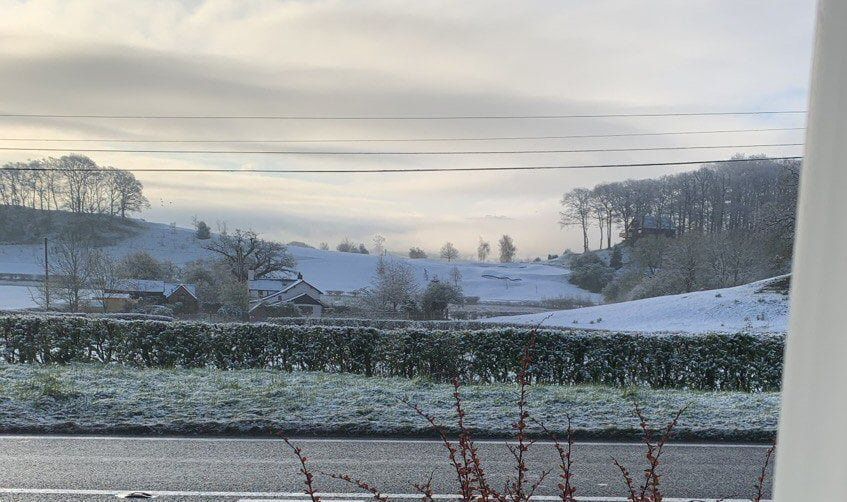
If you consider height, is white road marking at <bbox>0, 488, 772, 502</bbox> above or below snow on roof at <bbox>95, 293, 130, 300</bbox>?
above

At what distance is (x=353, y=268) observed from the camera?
57.0m

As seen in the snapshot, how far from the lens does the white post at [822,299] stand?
2.05 feet

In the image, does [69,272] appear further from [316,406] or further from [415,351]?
[316,406]

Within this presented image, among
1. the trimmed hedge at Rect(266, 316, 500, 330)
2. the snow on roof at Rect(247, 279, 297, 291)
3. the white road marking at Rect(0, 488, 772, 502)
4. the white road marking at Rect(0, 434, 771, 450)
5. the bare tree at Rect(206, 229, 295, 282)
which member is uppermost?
the bare tree at Rect(206, 229, 295, 282)

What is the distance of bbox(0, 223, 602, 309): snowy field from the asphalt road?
34692mm

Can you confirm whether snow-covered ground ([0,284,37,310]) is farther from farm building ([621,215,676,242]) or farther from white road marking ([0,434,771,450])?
farm building ([621,215,676,242])

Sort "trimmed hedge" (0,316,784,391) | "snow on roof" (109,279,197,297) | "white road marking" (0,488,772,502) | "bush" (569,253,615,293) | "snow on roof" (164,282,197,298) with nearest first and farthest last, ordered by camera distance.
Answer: "white road marking" (0,488,772,502) → "trimmed hedge" (0,316,784,391) → "snow on roof" (109,279,197,297) → "snow on roof" (164,282,197,298) → "bush" (569,253,615,293)

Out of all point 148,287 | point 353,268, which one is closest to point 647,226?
point 353,268

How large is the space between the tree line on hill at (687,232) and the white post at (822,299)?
37752 millimetres

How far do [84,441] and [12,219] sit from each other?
46.0 m

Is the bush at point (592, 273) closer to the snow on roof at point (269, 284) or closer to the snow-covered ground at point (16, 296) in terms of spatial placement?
the snow on roof at point (269, 284)

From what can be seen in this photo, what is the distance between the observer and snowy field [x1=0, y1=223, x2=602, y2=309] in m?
49.3

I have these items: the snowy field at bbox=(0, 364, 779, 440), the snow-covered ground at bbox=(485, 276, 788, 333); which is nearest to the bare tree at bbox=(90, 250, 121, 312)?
the snow-covered ground at bbox=(485, 276, 788, 333)

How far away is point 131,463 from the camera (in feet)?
22.8
